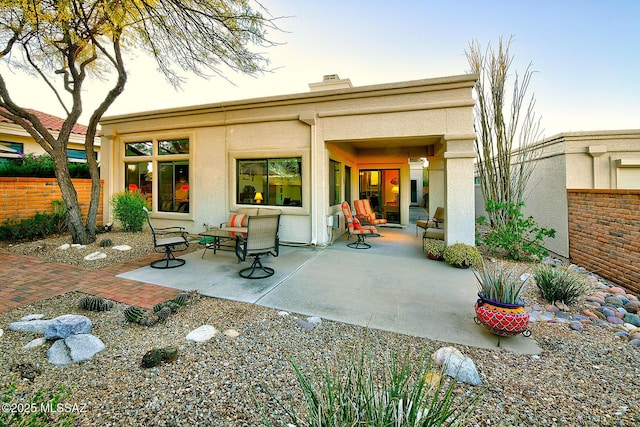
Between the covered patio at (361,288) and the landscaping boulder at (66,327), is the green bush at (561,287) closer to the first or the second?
the covered patio at (361,288)

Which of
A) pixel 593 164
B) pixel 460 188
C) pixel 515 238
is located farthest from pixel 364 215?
pixel 593 164

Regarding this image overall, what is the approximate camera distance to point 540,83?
243 inches

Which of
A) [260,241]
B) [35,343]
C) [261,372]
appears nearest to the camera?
[261,372]

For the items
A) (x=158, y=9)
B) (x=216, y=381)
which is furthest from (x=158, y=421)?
(x=158, y=9)

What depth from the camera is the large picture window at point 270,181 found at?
25.3ft

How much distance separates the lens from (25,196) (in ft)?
25.8

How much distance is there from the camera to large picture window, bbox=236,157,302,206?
770 centimetres

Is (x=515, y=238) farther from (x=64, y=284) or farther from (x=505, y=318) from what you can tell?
(x=64, y=284)

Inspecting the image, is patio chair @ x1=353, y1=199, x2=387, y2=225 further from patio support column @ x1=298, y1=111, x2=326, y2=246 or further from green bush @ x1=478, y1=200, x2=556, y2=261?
green bush @ x1=478, y1=200, x2=556, y2=261

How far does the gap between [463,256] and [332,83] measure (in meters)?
6.44

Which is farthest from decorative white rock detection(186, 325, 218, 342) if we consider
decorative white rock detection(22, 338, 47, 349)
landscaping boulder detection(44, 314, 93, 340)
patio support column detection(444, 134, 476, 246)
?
patio support column detection(444, 134, 476, 246)

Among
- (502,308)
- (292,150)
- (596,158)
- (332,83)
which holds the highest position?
(332,83)

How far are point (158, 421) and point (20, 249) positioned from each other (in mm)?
8013

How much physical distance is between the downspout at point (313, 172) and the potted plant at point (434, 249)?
284 centimetres
